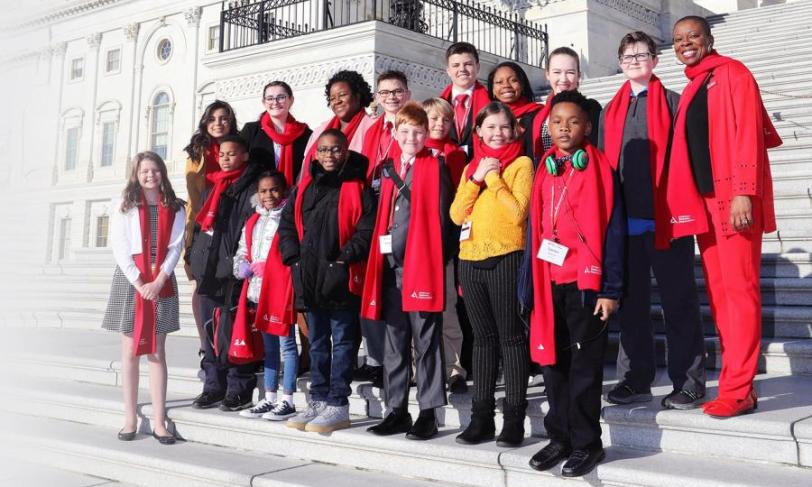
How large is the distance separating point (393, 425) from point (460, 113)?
2.14m

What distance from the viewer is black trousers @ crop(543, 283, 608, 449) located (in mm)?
3549

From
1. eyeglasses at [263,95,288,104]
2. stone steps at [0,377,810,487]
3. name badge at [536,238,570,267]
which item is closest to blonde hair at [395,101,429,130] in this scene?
name badge at [536,238,570,267]

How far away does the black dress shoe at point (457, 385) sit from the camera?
182 inches

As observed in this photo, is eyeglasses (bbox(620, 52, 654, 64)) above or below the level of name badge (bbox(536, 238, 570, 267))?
above

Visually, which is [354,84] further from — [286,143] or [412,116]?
[412,116]

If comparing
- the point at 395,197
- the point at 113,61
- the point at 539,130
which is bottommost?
the point at 395,197

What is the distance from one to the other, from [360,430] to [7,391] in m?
3.79

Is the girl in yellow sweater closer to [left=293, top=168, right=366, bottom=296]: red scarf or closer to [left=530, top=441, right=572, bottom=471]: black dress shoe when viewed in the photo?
[left=530, top=441, right=572, bottom=471]: black dress shoe

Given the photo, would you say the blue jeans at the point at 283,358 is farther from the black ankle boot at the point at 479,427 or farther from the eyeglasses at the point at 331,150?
the black ankle boot at the point at 479,427

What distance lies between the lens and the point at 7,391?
21.1ft

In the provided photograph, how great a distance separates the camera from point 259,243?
5.11 m

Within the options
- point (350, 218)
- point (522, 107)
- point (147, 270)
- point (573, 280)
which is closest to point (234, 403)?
point (147, 270)

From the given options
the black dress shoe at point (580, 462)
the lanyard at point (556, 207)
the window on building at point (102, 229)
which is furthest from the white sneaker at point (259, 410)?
the window on building at point (102, 229)

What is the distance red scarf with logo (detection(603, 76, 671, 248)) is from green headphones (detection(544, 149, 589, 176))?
47 centimetres
